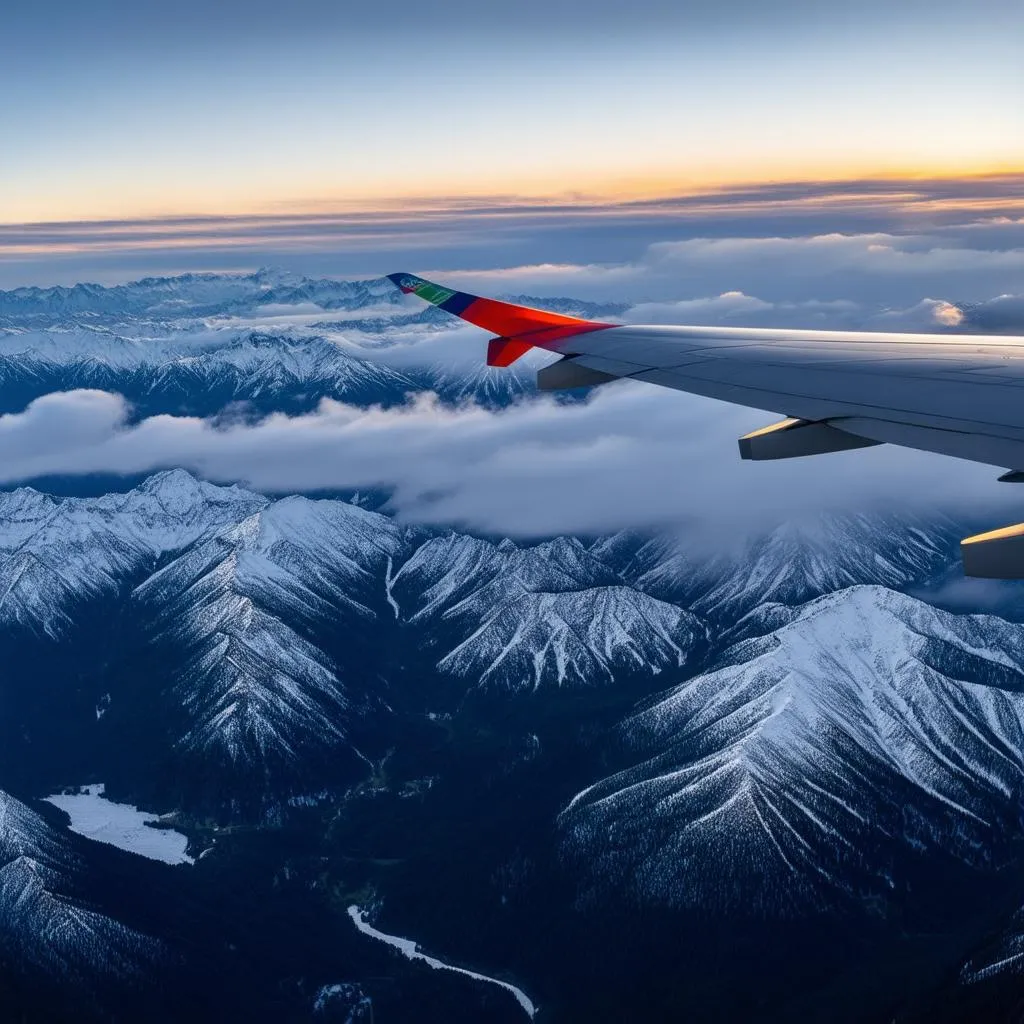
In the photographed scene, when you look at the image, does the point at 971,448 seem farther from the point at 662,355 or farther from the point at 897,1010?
the point at 897,1010

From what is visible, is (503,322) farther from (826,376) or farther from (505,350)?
(826,376)

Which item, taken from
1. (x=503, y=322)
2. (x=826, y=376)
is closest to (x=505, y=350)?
(x=503, y=322)

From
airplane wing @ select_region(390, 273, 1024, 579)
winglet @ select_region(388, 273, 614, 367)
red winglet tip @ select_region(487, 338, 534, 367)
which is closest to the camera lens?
airplane wing @ select_region(390, 273, 1024, 579)

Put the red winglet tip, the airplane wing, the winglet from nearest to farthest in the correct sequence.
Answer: the airplane wing, the red winglet tip, the winglet

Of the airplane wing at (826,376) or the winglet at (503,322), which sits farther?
the winglet at (503,322)

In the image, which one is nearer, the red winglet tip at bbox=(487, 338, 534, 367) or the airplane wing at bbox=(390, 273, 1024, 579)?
the airplane wing at bbox=(390, 273, 1024, 579)
